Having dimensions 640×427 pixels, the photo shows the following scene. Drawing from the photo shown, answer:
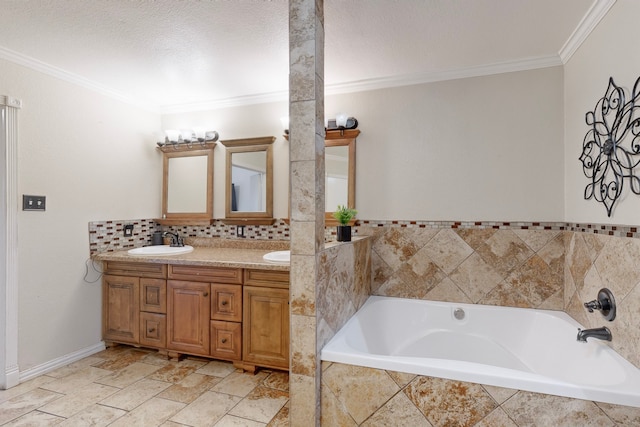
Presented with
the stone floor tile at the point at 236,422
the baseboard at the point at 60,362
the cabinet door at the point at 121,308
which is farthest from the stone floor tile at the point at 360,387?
the baseboard at the point at 60,362

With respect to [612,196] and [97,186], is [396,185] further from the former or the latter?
[97,186]

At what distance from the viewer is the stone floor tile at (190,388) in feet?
7.30

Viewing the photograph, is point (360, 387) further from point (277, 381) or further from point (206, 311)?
point (206, 311)

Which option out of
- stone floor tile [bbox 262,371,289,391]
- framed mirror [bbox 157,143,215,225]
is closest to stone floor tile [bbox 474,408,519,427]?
stone floor tile [bbox 262,371,289,391]

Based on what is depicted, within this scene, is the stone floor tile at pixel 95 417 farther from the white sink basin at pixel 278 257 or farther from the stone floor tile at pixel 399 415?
the stone floor tile at pixel 399 415

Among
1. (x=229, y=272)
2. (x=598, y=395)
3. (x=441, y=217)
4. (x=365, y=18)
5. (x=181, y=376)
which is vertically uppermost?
(x=365, y=18)

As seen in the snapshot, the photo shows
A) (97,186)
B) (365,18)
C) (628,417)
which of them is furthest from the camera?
(97,186)

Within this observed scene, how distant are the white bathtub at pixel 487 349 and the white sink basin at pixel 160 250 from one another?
1.76 meters

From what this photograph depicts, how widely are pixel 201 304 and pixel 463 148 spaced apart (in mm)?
2501

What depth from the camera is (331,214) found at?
9.77ft

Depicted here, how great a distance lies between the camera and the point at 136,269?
2850 millimetres

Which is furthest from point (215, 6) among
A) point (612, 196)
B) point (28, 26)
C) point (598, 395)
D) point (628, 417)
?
point (628, 417)

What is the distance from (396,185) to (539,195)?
3.52ft

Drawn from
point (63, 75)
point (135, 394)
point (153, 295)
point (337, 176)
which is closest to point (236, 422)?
point (135, 394)
